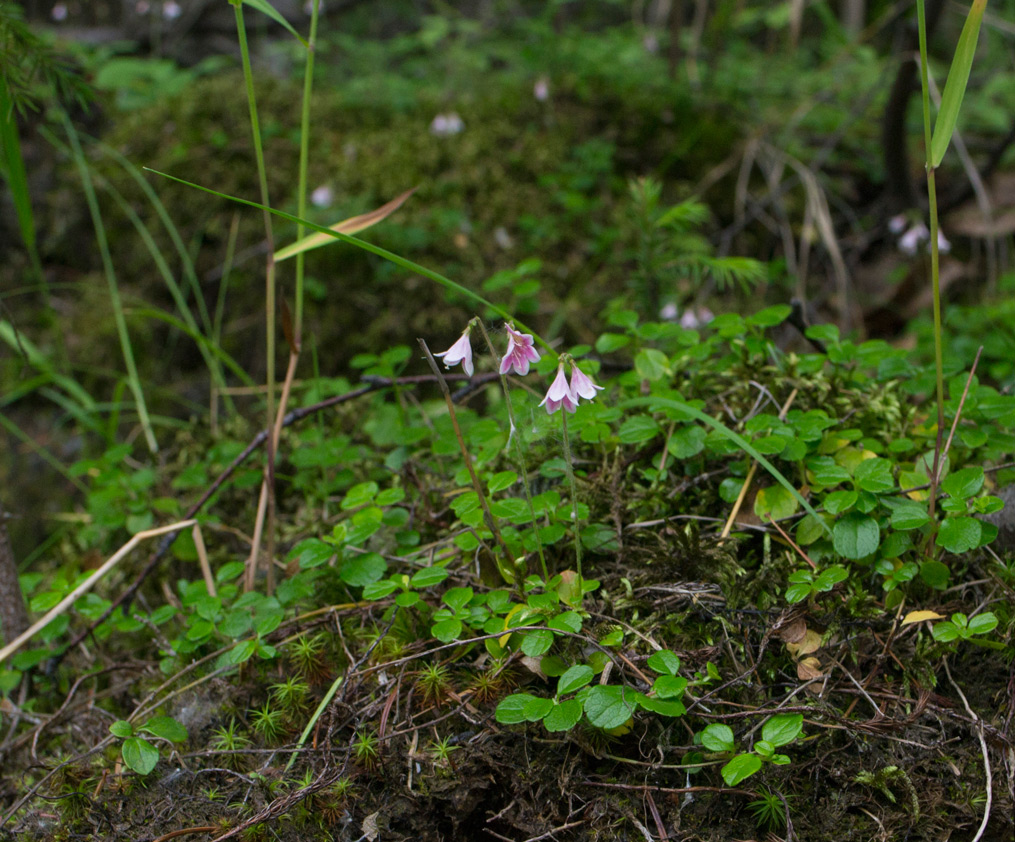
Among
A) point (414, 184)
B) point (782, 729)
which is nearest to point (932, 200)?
point (782, 729)

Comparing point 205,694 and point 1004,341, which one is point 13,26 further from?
point 1004,341

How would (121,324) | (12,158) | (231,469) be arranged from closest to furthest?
1. (12,158)
2. (231,469)
3. (121,324)

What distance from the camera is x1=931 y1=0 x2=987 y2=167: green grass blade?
47.4 inches

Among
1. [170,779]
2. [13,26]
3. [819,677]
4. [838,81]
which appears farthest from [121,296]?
[838,81]

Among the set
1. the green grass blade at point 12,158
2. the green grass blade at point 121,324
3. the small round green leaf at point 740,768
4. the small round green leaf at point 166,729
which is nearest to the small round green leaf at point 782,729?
the small round green leaf at point 740,768

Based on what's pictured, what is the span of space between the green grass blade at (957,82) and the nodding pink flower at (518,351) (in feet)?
2.55

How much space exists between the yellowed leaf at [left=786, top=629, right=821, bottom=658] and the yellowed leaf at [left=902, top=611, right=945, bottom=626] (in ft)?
0.60

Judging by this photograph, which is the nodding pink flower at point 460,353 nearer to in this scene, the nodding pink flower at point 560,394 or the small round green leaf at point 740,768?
the nodding pink flower at point 560,394

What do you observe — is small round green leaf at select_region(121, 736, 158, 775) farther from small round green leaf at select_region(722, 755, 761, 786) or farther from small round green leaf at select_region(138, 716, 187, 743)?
small round green leaf at select_region(722, 755, 761, 786)

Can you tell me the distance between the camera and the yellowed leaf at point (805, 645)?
1.48 m

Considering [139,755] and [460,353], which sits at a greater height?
[460,353]

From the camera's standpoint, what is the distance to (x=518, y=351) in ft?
4.43

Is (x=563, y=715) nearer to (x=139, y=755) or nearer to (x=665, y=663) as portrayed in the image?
(x=665, y=663)

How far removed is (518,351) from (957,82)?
2.93ft
